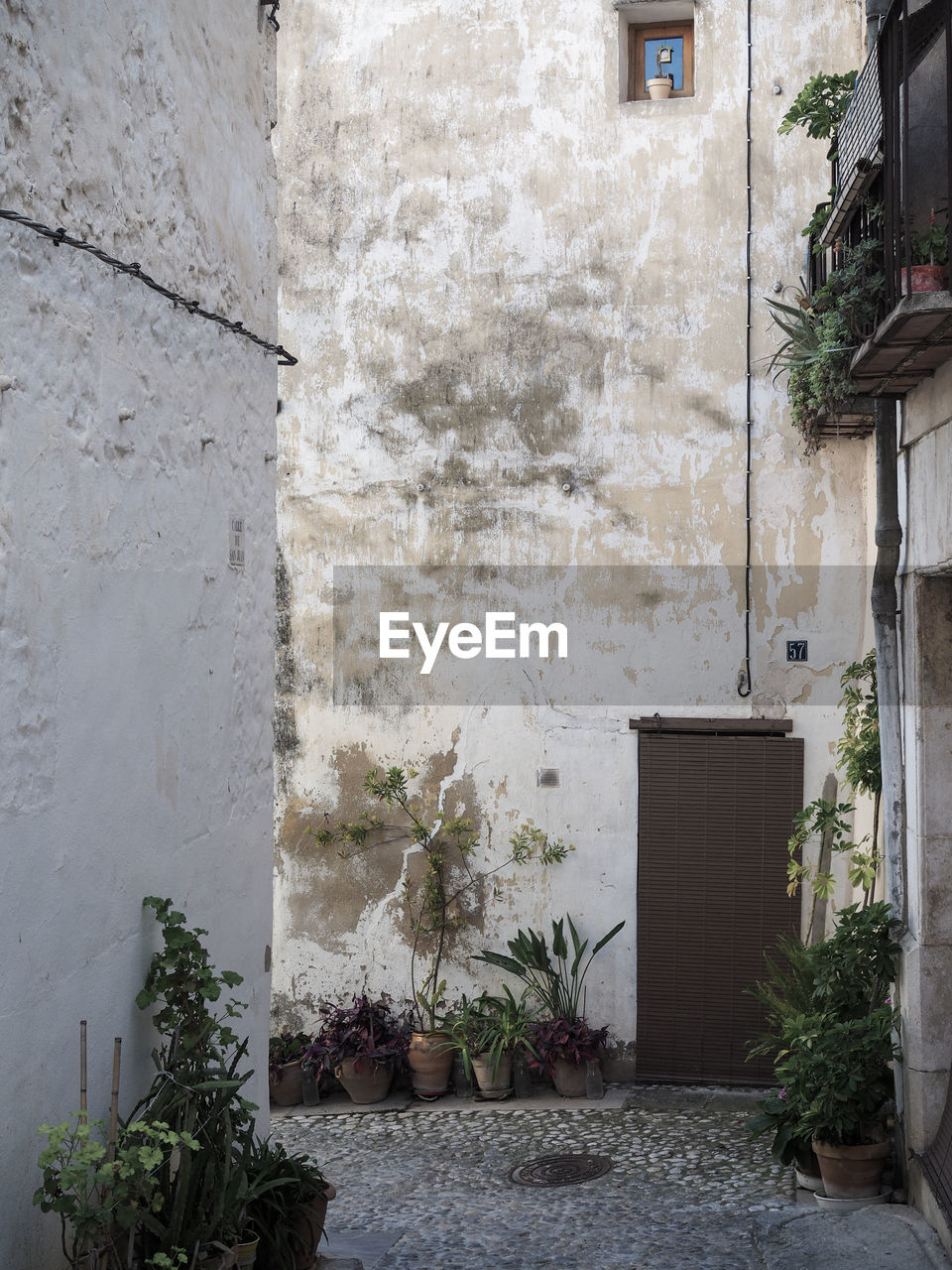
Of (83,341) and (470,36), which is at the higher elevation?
(470,36)

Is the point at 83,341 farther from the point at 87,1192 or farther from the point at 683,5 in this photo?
the point at 683,5

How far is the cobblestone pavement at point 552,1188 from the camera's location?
19.7ft

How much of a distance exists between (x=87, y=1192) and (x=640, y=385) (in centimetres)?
648

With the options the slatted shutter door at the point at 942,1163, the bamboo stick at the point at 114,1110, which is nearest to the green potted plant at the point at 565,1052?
the slatted shutter door at the point at 942,1163

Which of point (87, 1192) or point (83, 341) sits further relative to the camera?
point (83, 341)

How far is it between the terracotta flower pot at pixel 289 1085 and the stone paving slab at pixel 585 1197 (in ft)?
0.60

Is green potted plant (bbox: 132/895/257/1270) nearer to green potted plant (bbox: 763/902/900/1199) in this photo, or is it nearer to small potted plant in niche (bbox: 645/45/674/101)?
green potted plant (bbox: 763/902/900/1199)

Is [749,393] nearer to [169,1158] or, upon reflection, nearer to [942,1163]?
[942,1163]

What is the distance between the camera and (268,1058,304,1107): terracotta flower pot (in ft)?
28.5

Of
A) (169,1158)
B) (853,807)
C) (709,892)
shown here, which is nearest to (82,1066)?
(169,1158)

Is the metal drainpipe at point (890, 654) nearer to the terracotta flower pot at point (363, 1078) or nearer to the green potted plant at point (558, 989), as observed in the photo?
the green potted plant at point (558, 989)

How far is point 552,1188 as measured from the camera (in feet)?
22.9

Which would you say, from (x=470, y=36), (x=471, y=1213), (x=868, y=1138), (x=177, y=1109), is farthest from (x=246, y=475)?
(x=470, y=36)

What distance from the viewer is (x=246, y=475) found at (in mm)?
5391
